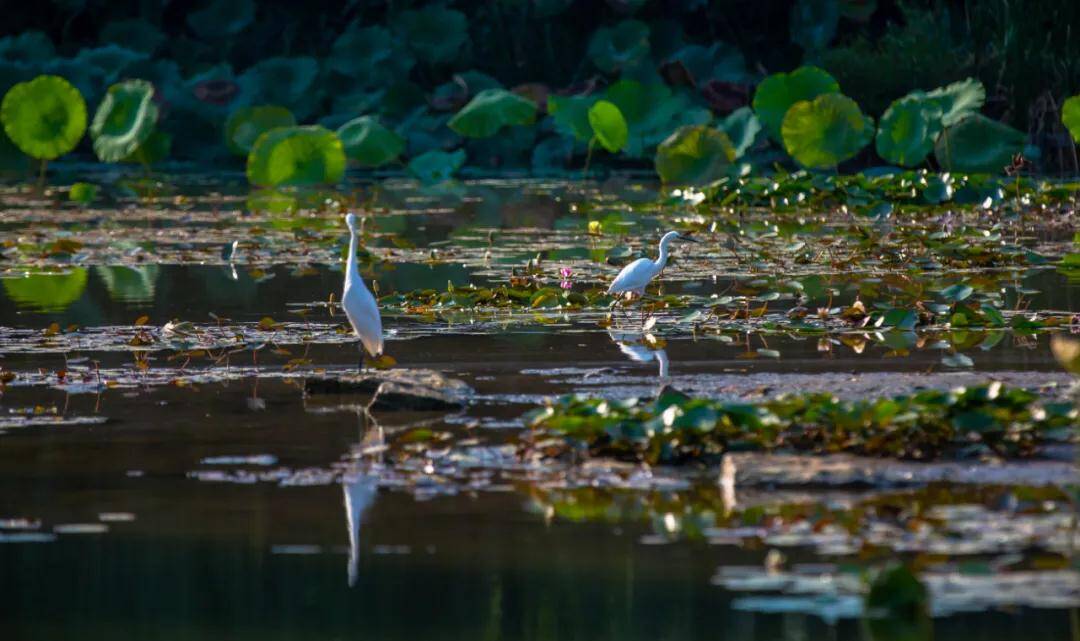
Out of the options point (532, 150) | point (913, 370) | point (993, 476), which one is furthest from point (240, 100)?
point (993, 476)

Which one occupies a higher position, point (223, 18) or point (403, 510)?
point (223, 18)

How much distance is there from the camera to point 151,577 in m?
4.18

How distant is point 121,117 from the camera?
18.1 meters

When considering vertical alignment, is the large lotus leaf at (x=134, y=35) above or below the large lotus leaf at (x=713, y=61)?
above

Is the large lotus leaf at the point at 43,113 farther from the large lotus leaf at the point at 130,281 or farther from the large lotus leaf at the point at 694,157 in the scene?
the large lotus leaf at the point at 130,281

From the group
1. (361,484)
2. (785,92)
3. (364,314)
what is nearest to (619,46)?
(785,92)

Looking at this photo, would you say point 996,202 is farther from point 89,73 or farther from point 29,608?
point 89,73

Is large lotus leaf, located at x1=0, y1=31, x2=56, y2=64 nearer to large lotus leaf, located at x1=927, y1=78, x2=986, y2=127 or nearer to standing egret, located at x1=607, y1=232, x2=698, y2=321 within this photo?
large lotus leaf, located at x1=927, y1=78, x2=986, y2=127

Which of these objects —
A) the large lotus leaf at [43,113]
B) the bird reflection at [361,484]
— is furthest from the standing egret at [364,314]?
the large lotus leaf at [43,113]

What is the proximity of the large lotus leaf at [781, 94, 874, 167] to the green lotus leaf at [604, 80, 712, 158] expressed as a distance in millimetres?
2872

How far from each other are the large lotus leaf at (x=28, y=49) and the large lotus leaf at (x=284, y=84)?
8.17 feet

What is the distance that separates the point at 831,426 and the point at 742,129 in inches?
500

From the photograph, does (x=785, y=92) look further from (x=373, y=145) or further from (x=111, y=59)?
(x=111, y=59)

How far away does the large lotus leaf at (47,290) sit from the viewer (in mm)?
9150
